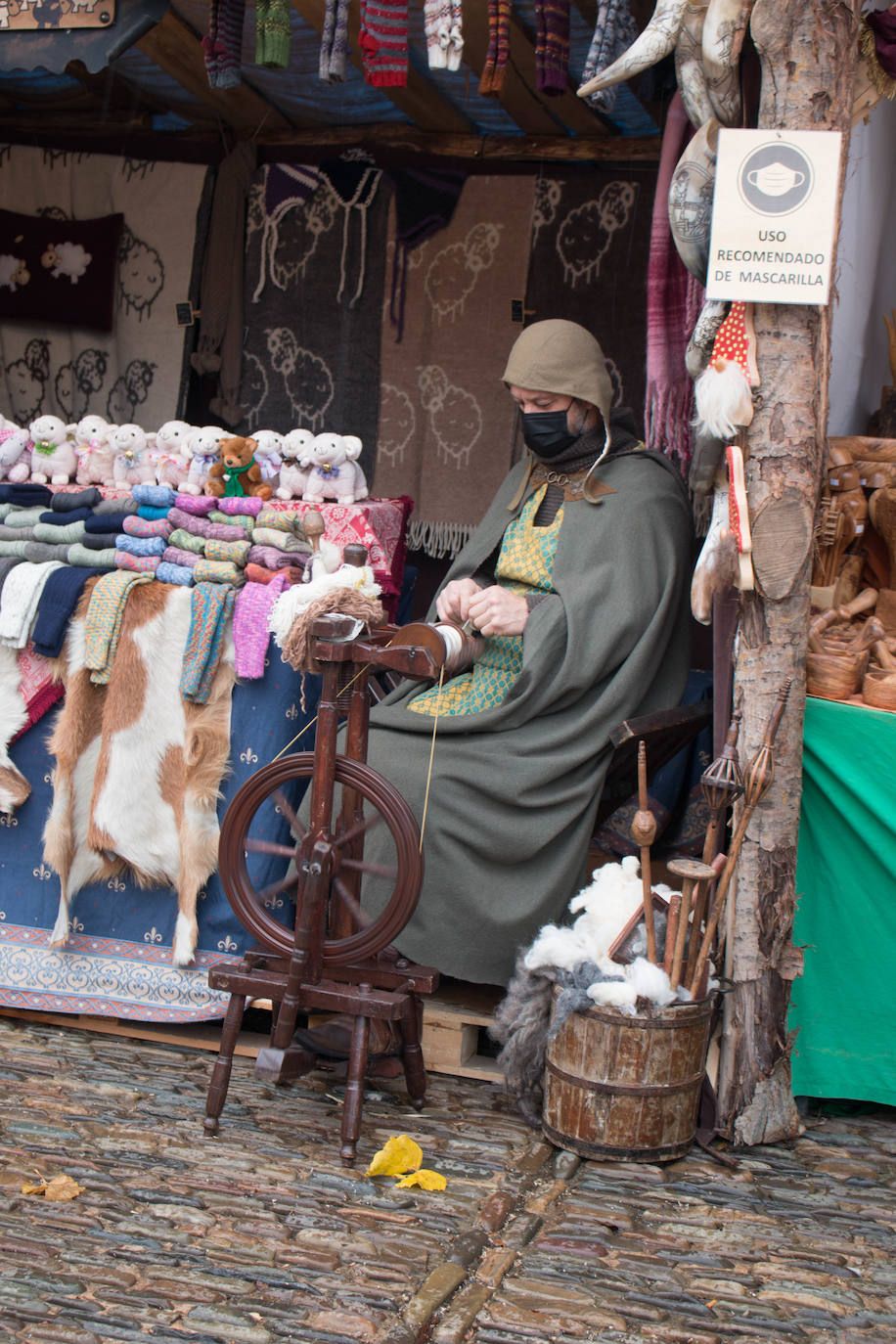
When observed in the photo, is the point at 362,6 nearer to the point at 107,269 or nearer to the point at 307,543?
the point at 307,543

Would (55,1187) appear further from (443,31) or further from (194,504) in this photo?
(443,31)

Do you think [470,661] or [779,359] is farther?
[470,661]

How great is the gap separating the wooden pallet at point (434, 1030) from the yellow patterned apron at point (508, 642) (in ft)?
2.64

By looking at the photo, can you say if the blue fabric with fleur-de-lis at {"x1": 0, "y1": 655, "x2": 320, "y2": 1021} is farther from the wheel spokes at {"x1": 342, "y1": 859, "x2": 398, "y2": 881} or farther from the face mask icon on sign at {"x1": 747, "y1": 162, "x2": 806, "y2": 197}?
the face mask icon on sign at {"x1": 747, "y1": 162, "x2": 806, "y2": 197}

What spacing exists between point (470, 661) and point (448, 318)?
9.69 ft

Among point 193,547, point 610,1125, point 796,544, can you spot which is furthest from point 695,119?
point 610,1125

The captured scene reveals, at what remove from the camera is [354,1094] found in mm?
3041

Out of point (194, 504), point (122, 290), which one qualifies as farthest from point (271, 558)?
point (122, 290)

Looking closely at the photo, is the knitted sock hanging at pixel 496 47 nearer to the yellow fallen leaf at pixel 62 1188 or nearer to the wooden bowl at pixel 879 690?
the wooden bowl at pixel 879 690

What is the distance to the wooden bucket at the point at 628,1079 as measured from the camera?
9.93 ft

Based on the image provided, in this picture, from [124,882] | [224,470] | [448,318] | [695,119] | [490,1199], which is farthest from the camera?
[448,318]

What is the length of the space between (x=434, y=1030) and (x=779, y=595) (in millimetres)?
1475

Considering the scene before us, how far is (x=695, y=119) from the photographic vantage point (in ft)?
10.8

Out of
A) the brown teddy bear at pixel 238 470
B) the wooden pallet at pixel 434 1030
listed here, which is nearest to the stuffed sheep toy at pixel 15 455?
the brown teddy bear at pixel 238 470
